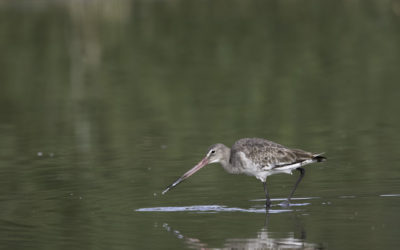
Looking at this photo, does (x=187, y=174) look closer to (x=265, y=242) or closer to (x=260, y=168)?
(x=260, y=168)

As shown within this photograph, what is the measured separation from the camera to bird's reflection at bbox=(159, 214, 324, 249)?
10.6m

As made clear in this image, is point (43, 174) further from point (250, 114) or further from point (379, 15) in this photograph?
point (379, 15)

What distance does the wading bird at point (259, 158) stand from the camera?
13180 millimetres

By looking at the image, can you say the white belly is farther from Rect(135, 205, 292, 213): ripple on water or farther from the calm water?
Rect(135, 205, 292, 213): ripple on water

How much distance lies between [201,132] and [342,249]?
8.90 metres

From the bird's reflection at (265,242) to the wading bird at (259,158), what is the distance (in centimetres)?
185

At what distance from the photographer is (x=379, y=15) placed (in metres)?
36.3

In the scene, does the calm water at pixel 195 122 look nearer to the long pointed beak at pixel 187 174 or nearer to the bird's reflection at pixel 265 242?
the bird's reflection at pixel 265 242

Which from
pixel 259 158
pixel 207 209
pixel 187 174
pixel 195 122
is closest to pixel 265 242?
pixel 207 209

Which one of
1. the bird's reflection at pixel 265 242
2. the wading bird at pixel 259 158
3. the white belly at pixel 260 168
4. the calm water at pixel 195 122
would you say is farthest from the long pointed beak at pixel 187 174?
the bird's reflection at pixel 265 242

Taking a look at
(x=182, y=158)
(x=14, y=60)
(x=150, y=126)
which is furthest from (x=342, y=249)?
(x=14, y=60)

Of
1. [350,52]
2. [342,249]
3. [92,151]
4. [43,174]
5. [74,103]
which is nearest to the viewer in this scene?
[342,249]

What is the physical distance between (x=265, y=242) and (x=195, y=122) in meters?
9.65

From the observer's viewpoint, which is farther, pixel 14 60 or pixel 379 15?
pixel 379 15
